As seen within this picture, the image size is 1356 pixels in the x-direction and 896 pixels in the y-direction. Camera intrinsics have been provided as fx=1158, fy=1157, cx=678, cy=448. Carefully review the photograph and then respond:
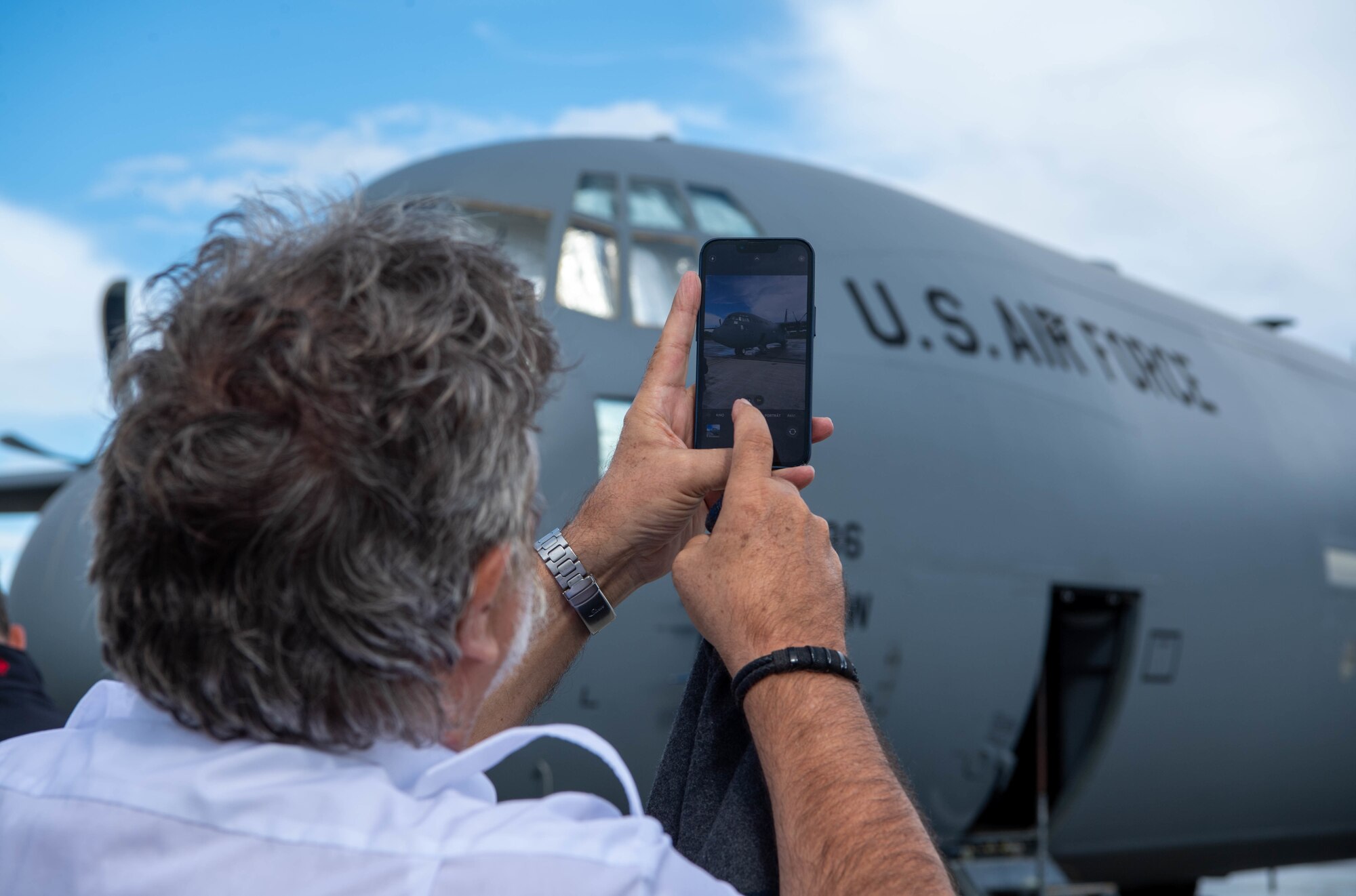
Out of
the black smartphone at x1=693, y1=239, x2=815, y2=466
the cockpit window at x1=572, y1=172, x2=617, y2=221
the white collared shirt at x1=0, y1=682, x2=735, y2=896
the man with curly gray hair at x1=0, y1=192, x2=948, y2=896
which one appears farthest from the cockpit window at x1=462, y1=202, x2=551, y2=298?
the white collared shirt at x1=0, y1=682, x2=735, y2=896

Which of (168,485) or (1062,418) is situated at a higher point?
(1062,418)

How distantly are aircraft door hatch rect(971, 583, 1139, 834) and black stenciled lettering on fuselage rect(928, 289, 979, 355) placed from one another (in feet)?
4.19

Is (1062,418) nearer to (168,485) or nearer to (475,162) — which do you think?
(475,162)

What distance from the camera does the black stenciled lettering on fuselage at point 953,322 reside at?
510 centimetres

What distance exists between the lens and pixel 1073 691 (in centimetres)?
581

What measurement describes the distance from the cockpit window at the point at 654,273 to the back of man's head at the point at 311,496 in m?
3.39

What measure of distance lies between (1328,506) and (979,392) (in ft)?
10.8

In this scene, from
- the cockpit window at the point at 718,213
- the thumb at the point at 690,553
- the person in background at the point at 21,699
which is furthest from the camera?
the cockpit window at the point at 718,213

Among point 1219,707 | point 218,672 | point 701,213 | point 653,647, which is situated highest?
point 701,213

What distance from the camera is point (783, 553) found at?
3.90 feet

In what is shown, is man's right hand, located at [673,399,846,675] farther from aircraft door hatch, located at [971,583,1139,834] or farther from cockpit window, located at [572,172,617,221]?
aircraft door hatch, located at [971,583,1139,834]

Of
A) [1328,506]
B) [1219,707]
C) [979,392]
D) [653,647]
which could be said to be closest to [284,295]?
[653,647]

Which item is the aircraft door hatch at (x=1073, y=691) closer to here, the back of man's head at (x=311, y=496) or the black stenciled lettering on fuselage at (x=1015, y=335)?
the black stenciled lettering on fuselage at (x=1015, y=335)

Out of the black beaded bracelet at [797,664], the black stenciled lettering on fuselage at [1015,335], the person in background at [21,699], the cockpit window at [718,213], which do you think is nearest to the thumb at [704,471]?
the black beaded bracelet at [797,664]
